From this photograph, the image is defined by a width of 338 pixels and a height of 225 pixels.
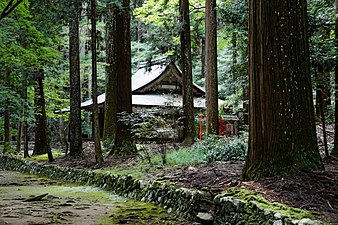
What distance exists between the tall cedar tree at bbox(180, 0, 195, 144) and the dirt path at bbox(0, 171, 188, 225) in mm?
5380

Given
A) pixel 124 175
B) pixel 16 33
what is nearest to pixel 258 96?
pixel 124 175

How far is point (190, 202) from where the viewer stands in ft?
19.1

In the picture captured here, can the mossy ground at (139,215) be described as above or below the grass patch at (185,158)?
below

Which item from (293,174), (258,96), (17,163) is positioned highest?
(258,96)

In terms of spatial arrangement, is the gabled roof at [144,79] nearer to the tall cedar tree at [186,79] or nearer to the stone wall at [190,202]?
the tall cedar tree at [186,79]

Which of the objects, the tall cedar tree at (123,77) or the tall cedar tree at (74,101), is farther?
the tall cedar tree at (74,101)

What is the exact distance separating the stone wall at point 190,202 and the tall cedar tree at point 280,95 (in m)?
0.68

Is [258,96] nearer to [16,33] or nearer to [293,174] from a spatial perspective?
[293,174]

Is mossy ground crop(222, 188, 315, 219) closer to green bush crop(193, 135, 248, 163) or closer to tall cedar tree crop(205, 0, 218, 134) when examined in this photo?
green bush crop(193, 135, 248, 163)

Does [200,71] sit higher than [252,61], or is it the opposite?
[200,71]

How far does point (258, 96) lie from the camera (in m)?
5.49

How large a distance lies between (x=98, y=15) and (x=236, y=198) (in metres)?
9.40

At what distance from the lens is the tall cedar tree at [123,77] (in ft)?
38.0

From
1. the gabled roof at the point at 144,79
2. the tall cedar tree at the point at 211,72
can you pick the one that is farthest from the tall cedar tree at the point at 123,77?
the gabled roof at the point at 144,79
